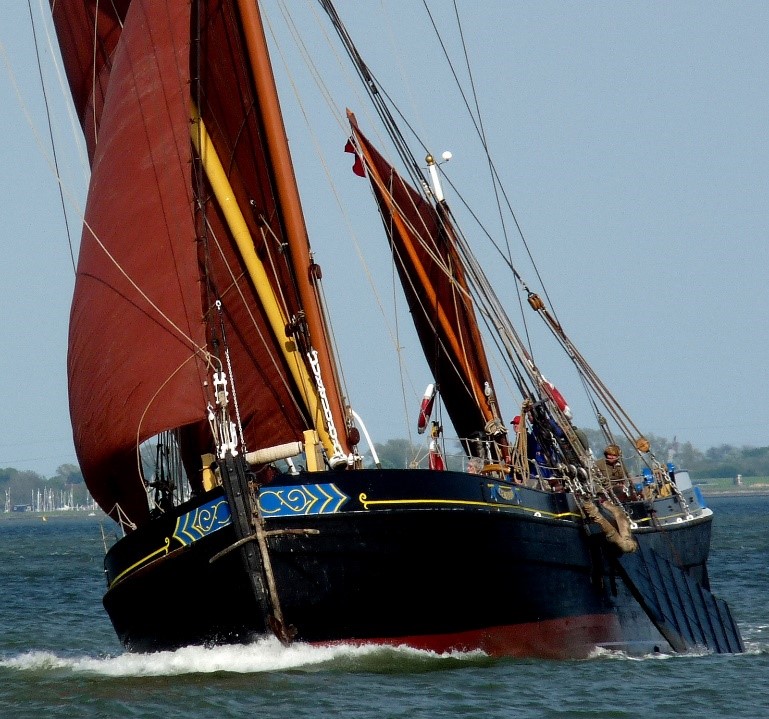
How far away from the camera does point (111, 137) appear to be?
1964cm

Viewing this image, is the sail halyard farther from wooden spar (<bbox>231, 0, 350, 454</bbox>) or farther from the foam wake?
the foam wake

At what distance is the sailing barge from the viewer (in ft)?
55.0

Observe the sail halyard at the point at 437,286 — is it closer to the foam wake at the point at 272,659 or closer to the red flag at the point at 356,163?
the red flag at the point at 356,163

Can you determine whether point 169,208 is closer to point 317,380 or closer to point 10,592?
point 317,380

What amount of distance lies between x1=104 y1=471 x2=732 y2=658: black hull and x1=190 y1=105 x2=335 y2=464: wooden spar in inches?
89.3

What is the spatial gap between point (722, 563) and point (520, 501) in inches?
937

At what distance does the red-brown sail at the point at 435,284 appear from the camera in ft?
87.6

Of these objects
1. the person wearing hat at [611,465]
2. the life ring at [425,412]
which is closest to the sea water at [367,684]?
the person wearing hat at [611,465]

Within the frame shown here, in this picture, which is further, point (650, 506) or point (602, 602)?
point (650, 506)

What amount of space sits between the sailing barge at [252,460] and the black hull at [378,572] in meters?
0.03

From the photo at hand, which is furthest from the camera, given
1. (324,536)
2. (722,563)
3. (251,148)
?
(722,563)

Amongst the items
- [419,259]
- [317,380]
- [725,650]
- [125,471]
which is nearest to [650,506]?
[725,650]

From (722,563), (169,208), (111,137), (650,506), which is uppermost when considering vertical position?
(111,137)

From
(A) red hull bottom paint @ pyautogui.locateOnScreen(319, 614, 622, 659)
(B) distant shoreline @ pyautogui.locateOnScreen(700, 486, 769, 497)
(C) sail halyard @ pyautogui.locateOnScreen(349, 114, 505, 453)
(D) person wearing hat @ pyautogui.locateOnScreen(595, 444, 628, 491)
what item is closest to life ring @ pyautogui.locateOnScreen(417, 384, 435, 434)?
(C) sail halyard @ pyautogui.locateOnScreen(349, 114, 505, 453)
